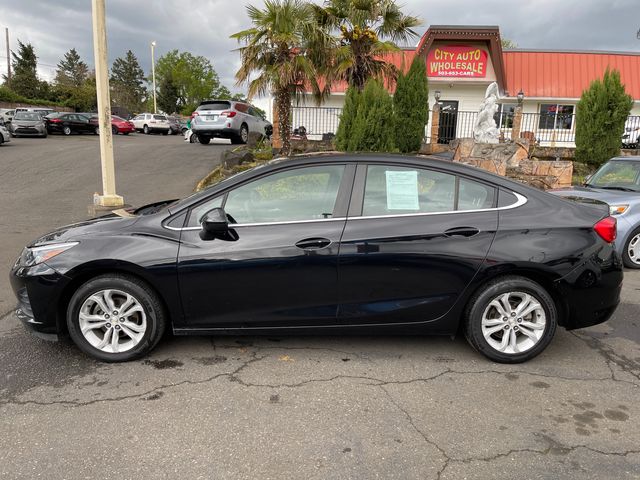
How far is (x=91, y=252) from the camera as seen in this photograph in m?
3.52

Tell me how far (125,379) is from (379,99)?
8134 millimetres

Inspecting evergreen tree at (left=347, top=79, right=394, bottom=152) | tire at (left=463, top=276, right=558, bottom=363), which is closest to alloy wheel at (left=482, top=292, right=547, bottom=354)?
tire at (left=463, top=276, right=558, bottom=363)

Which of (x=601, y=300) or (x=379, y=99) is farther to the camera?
(x=379, y=99)

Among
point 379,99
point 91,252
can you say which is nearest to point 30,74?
point 379,99

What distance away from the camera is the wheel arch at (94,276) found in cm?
352

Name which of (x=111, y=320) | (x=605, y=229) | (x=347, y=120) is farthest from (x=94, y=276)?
(x=347, y=120)

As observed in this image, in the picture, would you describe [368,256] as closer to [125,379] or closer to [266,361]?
[266,361]

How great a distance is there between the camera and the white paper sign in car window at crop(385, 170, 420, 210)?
3668 millimetres

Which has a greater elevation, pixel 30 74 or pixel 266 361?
pixel 30 74

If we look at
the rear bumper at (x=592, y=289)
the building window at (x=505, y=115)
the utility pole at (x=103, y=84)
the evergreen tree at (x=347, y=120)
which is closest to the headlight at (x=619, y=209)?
the rear bumper at (x=592, y=289)

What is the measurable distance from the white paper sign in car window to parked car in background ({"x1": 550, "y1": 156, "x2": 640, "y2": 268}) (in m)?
3.28

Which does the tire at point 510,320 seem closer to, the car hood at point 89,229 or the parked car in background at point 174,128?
the car hood at point 89,229

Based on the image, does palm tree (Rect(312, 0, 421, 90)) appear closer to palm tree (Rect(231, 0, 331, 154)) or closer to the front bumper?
palm tree (Rect(231, 0, 331, 154))

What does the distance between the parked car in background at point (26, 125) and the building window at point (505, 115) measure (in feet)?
72.9
